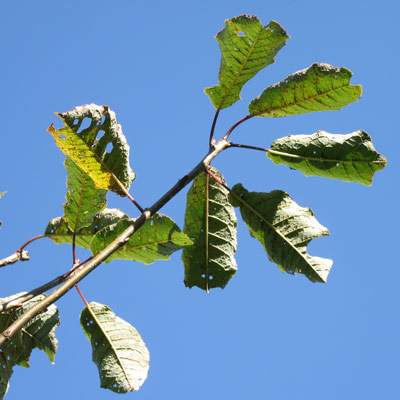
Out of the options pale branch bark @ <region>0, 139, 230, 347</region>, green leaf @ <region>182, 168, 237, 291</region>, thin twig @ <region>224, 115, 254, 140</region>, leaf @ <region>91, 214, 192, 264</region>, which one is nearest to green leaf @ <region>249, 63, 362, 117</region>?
thin twig @ <region>224, 115, 254, 140</region>

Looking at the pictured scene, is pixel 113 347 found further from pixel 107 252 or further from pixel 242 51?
pixel 242 51

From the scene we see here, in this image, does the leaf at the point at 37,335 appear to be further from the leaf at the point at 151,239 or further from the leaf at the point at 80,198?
the leaf at the point at 151,239

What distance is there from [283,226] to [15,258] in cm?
140

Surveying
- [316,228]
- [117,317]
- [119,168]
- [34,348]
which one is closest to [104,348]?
[117,317]

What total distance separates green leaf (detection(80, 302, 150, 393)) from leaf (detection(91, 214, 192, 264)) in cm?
38

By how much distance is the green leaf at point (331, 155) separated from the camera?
8.00 ft

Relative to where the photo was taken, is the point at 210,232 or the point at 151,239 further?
→ the point at 210,232

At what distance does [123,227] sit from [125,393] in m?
0.84

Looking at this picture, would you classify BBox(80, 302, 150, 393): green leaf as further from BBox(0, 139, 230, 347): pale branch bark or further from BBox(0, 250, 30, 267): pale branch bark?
BBox(0, 139, 230, 347): pale branch bark

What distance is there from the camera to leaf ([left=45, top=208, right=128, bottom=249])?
9.07ft

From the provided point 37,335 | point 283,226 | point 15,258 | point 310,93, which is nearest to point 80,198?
point 15,258

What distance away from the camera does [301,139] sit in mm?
2518

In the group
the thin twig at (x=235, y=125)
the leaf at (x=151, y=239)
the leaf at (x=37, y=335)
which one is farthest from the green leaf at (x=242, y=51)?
the leaf at (x=37, y=335)

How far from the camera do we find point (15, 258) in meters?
2.58
